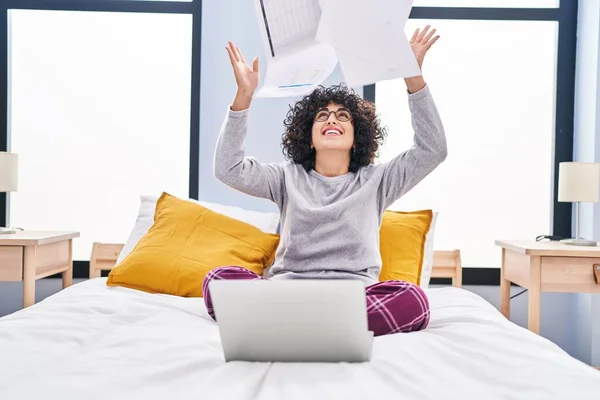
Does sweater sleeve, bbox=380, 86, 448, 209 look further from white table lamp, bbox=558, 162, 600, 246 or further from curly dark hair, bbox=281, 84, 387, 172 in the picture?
white table lamp, bbox=558, 162, 600, 246

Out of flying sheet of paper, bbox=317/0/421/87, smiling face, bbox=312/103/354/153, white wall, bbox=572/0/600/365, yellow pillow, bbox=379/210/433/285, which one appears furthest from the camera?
white wall, bbox=572/0/600/365

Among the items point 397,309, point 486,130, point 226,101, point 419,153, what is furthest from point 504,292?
point 226,101

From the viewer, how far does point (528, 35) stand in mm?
2562

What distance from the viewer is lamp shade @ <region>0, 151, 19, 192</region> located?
7.04 ft

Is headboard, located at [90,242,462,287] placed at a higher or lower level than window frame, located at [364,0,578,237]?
lower

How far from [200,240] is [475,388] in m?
1.19

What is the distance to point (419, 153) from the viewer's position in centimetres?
158

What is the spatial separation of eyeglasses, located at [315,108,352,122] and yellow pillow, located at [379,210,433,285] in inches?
16.7

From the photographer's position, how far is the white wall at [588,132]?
235 cm

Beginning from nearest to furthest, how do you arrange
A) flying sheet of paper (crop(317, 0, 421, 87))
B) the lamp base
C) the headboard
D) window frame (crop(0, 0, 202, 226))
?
flying sheet of paper (crop(317, 0, 421, 87)) → the lamp base → the headboard → window frame (crop(0, 0, 202, 226))

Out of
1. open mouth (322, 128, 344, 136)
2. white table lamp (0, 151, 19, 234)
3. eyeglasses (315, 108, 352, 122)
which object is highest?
eyeglasses (315, 108, 352, 122)

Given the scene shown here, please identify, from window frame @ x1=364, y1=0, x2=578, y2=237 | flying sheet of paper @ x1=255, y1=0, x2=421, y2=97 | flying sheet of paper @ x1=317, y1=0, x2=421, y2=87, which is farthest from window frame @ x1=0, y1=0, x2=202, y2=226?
flying sheet of paper @ x1=317, y1=0, x2=421, y2=87

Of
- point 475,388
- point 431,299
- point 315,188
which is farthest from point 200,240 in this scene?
point 475,388

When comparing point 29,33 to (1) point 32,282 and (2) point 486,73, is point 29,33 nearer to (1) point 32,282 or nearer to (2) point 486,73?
(1) point 32,282
